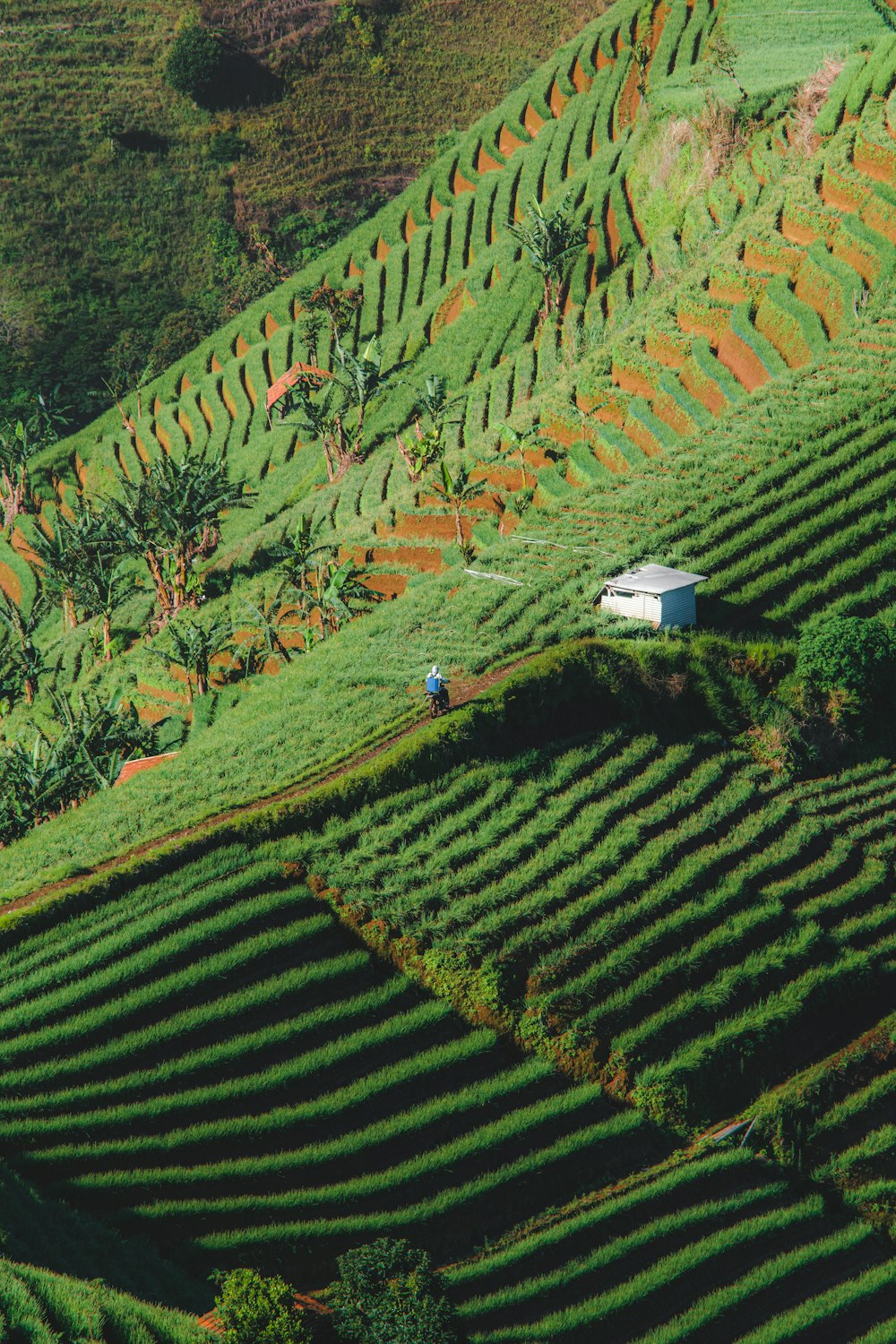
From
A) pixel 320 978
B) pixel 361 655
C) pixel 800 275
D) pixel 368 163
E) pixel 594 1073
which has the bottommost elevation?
pixel 594 1073

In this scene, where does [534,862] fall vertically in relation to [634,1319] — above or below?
above

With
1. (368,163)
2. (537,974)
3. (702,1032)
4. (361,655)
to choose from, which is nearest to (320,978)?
(537,974)

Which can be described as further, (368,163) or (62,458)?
(368,163)

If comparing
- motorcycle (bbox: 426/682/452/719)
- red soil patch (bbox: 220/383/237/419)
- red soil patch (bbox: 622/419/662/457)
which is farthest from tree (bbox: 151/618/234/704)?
red soil patch (bbox: 220/383/237/419)

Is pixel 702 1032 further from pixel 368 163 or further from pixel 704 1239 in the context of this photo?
pixel 368 163

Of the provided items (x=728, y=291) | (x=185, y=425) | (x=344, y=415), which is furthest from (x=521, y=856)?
(x=185, y=425)
